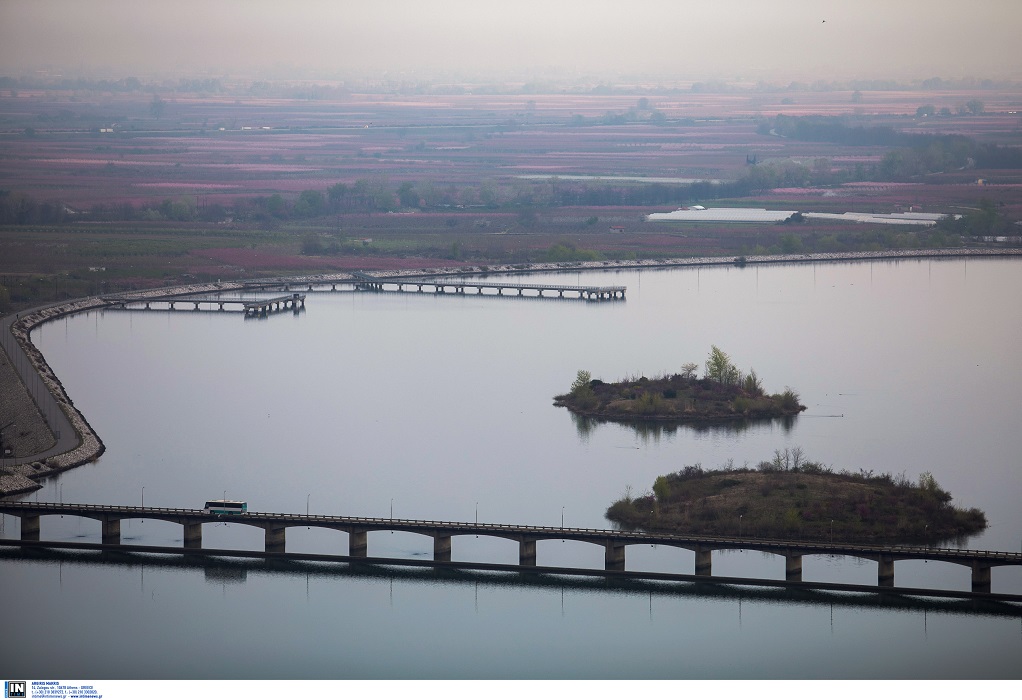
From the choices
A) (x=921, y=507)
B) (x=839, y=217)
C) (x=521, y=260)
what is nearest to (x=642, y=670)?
(x=921, y=507)

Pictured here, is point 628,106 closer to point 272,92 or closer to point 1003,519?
point 272,92

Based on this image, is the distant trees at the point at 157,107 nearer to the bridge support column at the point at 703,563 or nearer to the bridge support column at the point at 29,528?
the bridge support column at the point at 29,528

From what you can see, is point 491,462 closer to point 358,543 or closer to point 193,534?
point 358,543

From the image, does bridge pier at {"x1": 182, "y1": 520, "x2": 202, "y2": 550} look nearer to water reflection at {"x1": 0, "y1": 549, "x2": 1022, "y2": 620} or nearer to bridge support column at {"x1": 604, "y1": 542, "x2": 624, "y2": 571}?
water reflection at {"x1": 0, "y1": 549, "x2": 1022, "y2": 620}

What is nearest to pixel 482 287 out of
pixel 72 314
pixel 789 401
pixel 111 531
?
pixel 72 314

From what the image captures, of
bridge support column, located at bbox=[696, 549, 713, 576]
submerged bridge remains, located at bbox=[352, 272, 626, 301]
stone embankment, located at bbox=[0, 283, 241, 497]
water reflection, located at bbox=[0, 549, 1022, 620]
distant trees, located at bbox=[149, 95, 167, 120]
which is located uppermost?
distant trees, located at bbox=[149, 95, 167, 120]

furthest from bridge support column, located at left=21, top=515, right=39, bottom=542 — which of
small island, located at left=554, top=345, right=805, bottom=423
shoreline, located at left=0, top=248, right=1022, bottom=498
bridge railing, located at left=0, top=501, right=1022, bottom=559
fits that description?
small island, located at left=554, top=345, right=805, bottom=423

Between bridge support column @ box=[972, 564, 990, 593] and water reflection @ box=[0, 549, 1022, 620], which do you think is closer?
water reflection @ box=[0, 549, 1022, 620]
